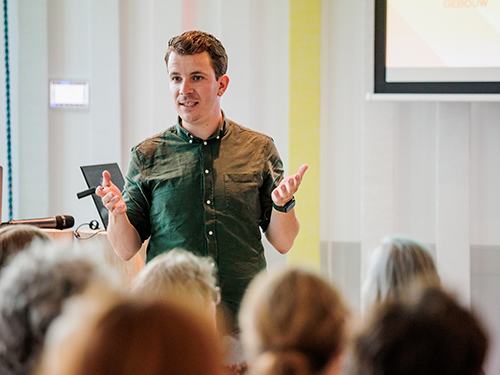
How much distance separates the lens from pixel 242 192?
75.6 inches

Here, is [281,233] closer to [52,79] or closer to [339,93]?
[339,93]

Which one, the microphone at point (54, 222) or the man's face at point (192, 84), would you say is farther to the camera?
the microphone at point (54, 222)

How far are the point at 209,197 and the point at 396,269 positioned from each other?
2.39ft

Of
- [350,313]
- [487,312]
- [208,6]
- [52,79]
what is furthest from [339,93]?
[350,313]

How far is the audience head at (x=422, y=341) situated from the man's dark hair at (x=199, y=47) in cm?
133

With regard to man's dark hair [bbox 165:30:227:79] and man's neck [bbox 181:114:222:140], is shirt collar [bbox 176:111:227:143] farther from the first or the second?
man's dark hair [bbox 165:30:227:79]

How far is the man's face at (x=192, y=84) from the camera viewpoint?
190 centimetres

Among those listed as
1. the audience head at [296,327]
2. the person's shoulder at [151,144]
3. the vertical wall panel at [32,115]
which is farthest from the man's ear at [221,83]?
the vertical wall panel at [32,115]

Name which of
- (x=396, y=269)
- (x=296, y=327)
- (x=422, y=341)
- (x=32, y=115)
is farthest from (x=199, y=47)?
(x=32, y=115)

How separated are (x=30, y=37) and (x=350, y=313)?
3.28 meters

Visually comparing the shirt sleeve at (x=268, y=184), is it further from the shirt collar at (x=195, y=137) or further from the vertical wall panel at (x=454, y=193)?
the vertical wall panel at (x=454, y=193)

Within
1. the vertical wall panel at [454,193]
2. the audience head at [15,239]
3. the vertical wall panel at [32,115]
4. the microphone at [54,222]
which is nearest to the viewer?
the audience head at [15,239]

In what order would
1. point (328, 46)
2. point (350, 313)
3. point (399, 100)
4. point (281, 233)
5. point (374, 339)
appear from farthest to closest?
point (328, 46) < point (399, 100) < point (281, 233) < point (350, 313) < point (374, 339)

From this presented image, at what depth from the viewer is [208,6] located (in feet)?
11.6
